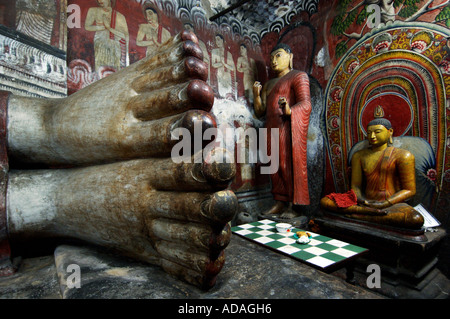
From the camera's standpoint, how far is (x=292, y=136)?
9.64 ft

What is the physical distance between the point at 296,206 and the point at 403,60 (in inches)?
85.4

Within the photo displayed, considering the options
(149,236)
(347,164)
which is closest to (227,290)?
(149,236)

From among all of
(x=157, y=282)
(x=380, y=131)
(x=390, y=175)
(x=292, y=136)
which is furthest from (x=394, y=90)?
(x=157, y=282)

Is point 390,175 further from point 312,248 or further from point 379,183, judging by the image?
point 312,248

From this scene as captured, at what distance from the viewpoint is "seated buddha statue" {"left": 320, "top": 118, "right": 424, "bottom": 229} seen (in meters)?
2.28

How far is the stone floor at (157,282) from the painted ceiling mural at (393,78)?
2482 millimetres

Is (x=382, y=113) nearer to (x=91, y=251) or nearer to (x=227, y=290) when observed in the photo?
(x=227, y=290)

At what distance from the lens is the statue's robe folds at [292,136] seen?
2.91 metres

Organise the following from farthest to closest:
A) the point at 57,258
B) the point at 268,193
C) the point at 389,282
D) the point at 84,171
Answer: the point at 268,193 → the point at 389,282 → the point at 84,171 → the point at 57,258

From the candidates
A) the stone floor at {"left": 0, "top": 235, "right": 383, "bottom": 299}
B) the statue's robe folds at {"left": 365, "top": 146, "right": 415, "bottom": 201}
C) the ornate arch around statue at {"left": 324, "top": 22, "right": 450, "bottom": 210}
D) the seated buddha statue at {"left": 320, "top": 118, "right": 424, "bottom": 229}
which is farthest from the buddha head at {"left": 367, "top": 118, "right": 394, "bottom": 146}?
the stone floor at {"left": 0, "top": 235, "right": 383, "bottom": 299}

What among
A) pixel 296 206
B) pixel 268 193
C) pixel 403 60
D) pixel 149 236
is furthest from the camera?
pixel 268 193

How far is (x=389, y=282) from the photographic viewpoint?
6.81 ft

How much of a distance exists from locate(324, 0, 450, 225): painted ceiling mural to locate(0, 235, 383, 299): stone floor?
2.48m

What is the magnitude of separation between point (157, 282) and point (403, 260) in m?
2.27
